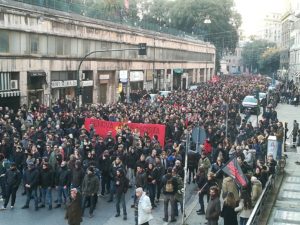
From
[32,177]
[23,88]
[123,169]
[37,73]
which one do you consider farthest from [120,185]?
[37,73]

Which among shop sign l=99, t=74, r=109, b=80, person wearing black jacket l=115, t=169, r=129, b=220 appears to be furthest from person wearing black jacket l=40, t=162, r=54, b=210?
shop sign l=99, t=74, r=109, b=80

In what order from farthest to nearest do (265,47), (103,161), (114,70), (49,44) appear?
(265,47) < (114,70) < (49,44) < (103,161)

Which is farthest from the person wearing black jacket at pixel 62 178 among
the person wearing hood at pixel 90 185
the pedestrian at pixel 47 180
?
the person wearing hood at pixel 90 185

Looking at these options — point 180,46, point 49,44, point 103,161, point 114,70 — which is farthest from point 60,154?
point 180,46

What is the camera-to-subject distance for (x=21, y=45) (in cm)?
3195

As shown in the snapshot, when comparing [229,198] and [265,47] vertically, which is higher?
[265,47]

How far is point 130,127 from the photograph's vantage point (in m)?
22.6

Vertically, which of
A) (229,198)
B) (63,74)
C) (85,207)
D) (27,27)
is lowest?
(85,207)

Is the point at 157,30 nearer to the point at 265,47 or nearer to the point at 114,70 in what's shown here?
the point at 114,70

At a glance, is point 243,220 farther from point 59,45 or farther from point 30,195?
point 59,45

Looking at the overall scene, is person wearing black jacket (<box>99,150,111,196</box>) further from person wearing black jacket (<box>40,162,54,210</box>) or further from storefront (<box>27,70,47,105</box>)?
storefront (<box>27,70,47,105</box>)

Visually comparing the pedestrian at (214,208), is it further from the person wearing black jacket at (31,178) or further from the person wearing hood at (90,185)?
the person wearing black jacket at (31,178)

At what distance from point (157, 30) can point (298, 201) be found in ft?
163

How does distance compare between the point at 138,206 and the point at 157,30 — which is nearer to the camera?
the point at 138,206
